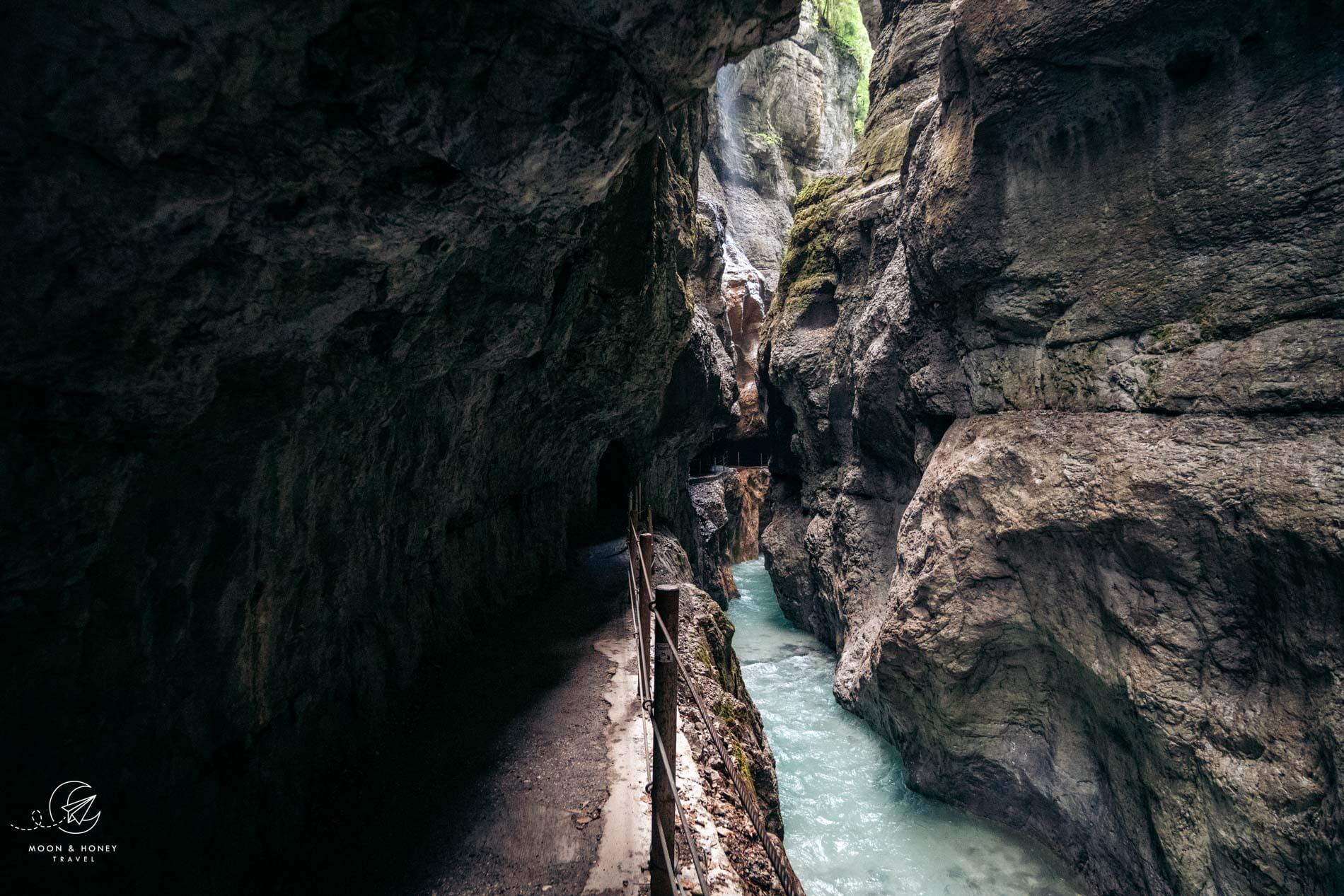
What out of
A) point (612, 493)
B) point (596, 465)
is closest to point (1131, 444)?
point (596, 465)

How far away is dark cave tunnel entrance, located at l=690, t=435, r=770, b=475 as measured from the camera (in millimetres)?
32344

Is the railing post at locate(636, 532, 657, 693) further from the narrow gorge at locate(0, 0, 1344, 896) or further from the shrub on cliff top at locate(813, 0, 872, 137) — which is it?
the shrub on cliff top at locate(813, 0, 872, 137)

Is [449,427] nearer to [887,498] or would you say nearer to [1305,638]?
[1305,638]

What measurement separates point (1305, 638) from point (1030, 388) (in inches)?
186

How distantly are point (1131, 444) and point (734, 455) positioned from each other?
2654cm

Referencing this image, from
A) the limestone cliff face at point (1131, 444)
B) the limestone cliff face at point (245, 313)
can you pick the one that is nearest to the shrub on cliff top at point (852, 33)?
the limestone cliff face at point (1131, 444)

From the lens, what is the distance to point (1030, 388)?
1034cm

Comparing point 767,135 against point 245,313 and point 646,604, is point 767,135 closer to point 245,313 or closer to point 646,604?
point 646,604

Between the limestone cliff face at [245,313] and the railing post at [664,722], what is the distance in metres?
2.66

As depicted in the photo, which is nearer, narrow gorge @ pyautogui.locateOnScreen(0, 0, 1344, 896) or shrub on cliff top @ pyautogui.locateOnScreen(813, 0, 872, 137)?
narrow gorge @ pyautogui.locateOnScreen(0, 0, 1344, 896)

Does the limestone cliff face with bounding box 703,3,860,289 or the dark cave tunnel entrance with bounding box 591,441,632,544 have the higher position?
the limestone cliff face with bounding box 703,3,860,289

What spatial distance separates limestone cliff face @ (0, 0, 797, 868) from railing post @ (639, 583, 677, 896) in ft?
8.72

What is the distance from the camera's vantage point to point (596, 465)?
16078 millimetres

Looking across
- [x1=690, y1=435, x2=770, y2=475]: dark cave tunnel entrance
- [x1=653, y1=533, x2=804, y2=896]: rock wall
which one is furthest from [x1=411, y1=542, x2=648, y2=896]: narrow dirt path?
[x1=690, y1=435, x2=770, y2=475]: dark cave tunnel entrance
